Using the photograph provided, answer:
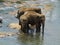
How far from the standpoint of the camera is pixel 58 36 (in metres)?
10.1

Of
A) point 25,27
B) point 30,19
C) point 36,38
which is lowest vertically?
point 36,38

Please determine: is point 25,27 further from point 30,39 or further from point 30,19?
point 30,39

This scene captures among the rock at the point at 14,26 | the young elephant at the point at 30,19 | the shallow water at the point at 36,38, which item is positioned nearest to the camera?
the shallow water at the point at 36,38

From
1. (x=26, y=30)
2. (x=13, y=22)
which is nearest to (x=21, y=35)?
(x=26, y=30)

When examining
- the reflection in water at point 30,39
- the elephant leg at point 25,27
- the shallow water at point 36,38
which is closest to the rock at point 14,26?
the shallow water at point 36,38

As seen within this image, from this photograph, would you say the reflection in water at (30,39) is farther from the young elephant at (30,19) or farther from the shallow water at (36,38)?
the young elephant at (30,19)

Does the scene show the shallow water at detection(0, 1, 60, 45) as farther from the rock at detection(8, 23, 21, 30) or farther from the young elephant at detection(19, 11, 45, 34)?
the young elephant at detection(19, 11, 45, 34)

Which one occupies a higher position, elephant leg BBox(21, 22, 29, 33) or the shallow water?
elephant leg BBox(21, 22, 29, 33)

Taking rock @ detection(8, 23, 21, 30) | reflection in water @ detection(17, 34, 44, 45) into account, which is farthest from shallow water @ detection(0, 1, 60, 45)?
rock @ detection(8, 23, 21, 30)

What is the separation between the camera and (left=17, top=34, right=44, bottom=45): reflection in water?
9.15 metres

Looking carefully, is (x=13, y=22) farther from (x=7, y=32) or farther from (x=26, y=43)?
(x=26, y=43)

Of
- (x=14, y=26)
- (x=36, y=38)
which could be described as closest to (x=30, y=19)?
(x=36, y=38)

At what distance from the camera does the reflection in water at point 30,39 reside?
30.0 ft

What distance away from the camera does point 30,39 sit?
31.2ft
